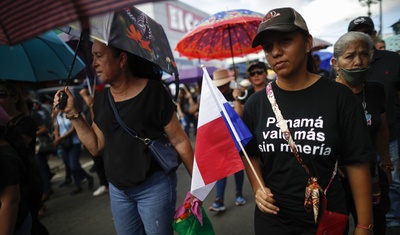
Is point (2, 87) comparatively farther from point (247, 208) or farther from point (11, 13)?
point (247, 208)

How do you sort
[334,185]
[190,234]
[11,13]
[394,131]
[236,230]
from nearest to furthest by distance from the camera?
[11,13]
[334,185]
[190,234]
[394,131]
[236,230]

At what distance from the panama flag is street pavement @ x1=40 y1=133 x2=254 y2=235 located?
1.87 m

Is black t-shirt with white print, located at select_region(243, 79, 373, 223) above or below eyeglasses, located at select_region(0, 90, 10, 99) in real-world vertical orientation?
below

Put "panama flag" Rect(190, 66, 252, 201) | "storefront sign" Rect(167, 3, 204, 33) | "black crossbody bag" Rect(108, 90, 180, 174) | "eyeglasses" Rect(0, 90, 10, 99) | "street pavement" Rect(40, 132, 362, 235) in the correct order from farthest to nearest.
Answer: "storefront sign" Rect(167, 3, 204, 33) → "street pavement" Rect(40, 132, 362, 235) → "eyeglasses" Rect(0, 90, 10, 99) → "black crossbody bag" Rect(108, 90, 180, 174) → "panama flag" Rect(190, 66, 252, 201)

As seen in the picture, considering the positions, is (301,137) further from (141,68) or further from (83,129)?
(83,129)

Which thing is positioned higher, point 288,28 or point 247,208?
point 288,28

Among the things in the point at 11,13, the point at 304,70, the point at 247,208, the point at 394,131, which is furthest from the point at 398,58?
the point at 11,13

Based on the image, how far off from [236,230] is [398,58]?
2780mm

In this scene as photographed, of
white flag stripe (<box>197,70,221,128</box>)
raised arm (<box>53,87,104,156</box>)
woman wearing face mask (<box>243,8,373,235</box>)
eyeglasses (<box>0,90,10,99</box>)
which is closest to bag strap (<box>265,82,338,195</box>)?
woman wearing face mask (<box>243,8,373,235</box>)

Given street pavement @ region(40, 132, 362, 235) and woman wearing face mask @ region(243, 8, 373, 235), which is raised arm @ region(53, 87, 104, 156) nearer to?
woman wearing face mask @ region(243, 8, 373, 235)

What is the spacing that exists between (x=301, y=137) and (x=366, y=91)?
1.02 metres

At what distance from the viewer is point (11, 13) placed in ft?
3.11

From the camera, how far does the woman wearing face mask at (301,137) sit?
4.68 ft

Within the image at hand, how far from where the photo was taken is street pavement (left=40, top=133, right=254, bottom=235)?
3.52 metres
